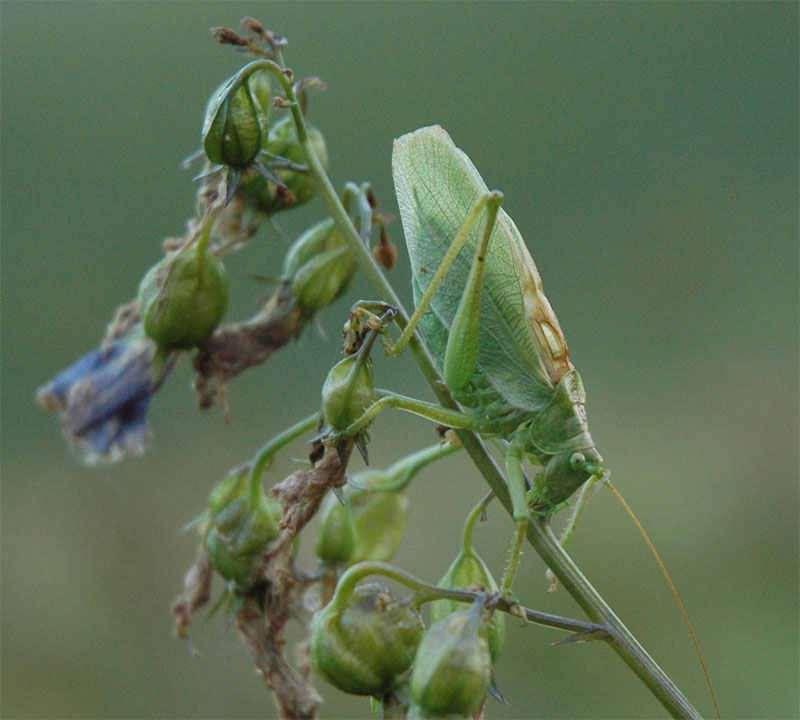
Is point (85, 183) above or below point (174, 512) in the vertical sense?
above

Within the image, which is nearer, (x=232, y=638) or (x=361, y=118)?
(x=232, y=638)

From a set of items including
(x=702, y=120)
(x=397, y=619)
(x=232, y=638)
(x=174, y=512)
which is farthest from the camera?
(x=702, y=120)

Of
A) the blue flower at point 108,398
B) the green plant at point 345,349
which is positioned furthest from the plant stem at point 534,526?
the blue flower at point 108,398

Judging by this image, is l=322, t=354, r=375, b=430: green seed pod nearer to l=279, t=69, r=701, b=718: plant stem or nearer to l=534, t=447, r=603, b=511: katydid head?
l=279, t=69, r=701, b=718: plant stem

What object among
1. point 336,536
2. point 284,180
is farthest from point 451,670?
point 284,180

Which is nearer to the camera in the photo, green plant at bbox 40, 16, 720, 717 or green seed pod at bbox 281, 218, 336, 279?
green plant at bbox 40, 16, 720, 717

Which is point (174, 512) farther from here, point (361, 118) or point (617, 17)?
point (617, 17)

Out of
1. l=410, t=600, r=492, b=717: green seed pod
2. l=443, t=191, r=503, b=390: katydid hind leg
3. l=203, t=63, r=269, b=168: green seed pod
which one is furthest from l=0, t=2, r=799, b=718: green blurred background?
l=410, t=600, r=492, b=717: green seed pod

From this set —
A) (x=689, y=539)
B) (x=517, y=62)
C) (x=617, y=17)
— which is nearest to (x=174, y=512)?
(x=689, y=539)

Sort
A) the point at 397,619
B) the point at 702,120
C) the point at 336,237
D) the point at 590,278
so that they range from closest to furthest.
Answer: the point at 397,619
the point at 336,237
the point at 590,278
the point at 702,120
